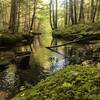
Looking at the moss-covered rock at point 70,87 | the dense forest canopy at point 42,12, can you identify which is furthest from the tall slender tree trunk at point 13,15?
the moss-covered rock at point 70,87

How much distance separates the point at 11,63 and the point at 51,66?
6.43ft

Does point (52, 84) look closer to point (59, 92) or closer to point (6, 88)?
point (59, 92)

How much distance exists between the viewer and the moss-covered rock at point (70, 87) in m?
3.80

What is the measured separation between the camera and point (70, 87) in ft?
13.1

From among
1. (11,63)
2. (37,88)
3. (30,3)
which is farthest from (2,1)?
(37,88)

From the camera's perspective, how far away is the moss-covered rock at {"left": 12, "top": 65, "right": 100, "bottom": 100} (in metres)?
3.80

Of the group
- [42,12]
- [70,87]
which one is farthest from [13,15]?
[42,12]

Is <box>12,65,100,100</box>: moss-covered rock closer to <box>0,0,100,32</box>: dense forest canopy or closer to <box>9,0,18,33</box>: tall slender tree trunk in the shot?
<box>9,0,18,33</box>: tall slender tree trunk

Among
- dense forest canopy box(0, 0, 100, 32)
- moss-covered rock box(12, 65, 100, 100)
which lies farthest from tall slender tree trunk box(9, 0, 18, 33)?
moss-covered rock box(12, 65, 100, 100)

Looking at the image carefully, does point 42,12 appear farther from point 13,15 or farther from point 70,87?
point 70,87

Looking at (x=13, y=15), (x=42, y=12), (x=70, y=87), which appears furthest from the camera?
(x=42, y=12)

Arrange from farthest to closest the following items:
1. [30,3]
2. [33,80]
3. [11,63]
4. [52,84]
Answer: [30,3] < [11,63] < [33,80] < [52,84]

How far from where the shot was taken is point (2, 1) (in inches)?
1510

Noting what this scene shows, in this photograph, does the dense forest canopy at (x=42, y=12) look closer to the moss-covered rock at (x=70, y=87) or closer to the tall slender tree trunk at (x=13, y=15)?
the tall slender tree trunk at (x=13, y=15)
